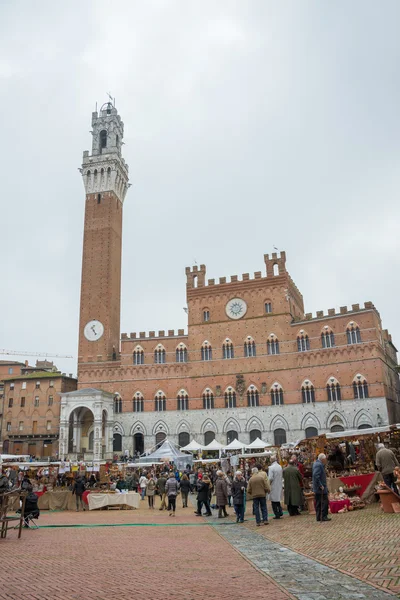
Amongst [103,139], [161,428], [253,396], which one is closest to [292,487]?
[253,396]

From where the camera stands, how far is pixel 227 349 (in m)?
43.2

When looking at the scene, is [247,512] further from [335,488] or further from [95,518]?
[95,518]

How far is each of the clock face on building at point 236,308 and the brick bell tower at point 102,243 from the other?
11585mm

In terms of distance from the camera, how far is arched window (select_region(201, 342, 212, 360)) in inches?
1715

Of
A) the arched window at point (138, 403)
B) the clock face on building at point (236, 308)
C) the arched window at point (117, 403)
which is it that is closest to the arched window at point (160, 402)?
the arched window at point (138, 403)

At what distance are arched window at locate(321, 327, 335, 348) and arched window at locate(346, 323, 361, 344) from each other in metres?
1.26

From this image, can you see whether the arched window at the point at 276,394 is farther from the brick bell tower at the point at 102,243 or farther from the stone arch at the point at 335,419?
the brick bell tower at the point at 102,243

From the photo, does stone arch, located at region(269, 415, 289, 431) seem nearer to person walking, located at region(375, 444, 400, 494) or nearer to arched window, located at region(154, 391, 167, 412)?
arched window, located at region(154, 391, 167, 412)

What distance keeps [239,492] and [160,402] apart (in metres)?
30.6

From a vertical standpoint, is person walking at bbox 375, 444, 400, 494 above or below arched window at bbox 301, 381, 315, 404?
below

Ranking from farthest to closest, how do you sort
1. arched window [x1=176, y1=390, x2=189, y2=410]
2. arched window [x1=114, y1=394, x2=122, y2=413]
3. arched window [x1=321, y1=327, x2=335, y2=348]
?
arched window [x1=114, y1=394, x2=122, y2=413]
arched window [x1=176, y1=390, x2=189, y2=410]
arched window [x1=321, y1=327, x2=335, y2=348]

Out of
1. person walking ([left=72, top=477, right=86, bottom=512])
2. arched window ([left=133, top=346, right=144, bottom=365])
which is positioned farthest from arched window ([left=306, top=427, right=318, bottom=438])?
person walking ([left=72, top=477, right=86, bottom=512])

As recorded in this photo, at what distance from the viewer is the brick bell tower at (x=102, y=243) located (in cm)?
4678

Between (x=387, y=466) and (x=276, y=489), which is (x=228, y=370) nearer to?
(x=276, y=489)
